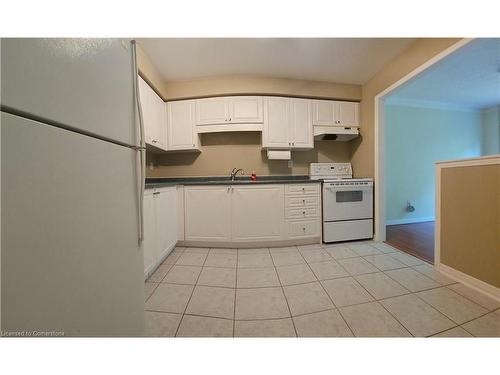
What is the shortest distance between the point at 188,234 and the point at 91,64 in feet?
6.37

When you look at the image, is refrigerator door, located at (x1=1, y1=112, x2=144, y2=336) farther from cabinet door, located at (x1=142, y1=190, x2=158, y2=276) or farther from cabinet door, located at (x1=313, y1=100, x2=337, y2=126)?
cabinet door, located at (x1=313, y1=100, x2=337, y2=126)

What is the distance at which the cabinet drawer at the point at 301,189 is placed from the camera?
228cm

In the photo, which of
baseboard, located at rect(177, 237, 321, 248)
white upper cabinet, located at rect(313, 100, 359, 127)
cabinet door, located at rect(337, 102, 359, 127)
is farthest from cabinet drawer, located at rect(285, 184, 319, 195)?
cabinet door, located at rect(337, 102, 359, 127)

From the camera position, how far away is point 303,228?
7.51ft

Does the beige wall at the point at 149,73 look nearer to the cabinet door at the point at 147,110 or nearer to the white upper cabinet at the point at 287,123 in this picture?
the cabinet door at the point at 147,110

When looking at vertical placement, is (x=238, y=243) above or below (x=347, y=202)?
below

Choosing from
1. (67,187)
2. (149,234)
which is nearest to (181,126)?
(149,234)

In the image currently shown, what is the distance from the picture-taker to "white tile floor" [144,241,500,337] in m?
0.98

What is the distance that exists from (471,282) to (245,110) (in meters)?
2.75

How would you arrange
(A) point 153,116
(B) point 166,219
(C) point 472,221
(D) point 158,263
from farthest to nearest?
1. (A) point 153,116
2. (B) point 166,219
3. (D) point 158,263
4. (C) point 472,221

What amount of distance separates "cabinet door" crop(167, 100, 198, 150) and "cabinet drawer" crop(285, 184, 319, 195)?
146 centimetres

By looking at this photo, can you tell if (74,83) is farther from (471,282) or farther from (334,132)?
(334,132)

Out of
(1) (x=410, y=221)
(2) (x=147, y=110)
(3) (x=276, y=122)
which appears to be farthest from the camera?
(1) (x=410, y=221)
